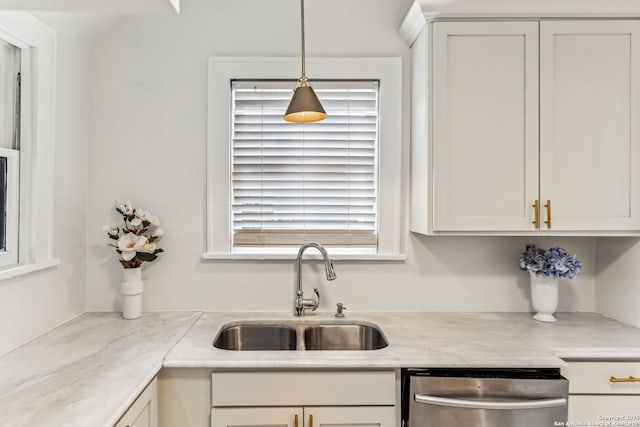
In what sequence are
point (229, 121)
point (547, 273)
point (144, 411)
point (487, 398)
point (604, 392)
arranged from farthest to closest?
point (229, 121), point (547, 273), point (604, 392), point (487, 398), point (144, 411)

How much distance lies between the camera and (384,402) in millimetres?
1374

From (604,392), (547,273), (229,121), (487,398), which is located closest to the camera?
(487,398)

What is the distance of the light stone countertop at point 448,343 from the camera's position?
1353 mm

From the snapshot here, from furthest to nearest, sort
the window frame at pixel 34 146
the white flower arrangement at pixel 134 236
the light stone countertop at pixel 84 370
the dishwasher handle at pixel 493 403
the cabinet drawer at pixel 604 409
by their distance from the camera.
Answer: the white flower arrangement at pixel 134 236
the window frame at pixel 34 146
the cabinet drawer at pixel 604 409
the dishwasher handle at pixel 493 403
the light stone countertop at pixel 84 370

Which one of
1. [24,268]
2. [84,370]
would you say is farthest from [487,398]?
[24,268]

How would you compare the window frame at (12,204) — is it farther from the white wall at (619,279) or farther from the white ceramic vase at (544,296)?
the white wall at (619,279)

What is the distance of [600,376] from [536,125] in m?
1.03

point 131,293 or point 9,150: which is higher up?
point 9,150

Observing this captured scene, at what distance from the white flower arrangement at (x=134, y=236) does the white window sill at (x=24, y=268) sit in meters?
0.25

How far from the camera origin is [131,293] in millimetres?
1820

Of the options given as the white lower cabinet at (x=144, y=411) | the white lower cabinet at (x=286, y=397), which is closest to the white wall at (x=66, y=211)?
the white lower cabinet at (x=144, y=411)

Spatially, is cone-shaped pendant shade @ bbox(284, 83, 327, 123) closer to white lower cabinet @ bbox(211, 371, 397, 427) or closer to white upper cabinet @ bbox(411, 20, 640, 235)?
white upper cabinet @ bbox(411, 20, 640, 235)

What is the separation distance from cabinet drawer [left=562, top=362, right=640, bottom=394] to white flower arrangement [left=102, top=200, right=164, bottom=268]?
1.83m

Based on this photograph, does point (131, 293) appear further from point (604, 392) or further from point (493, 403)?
point (604, 392)
